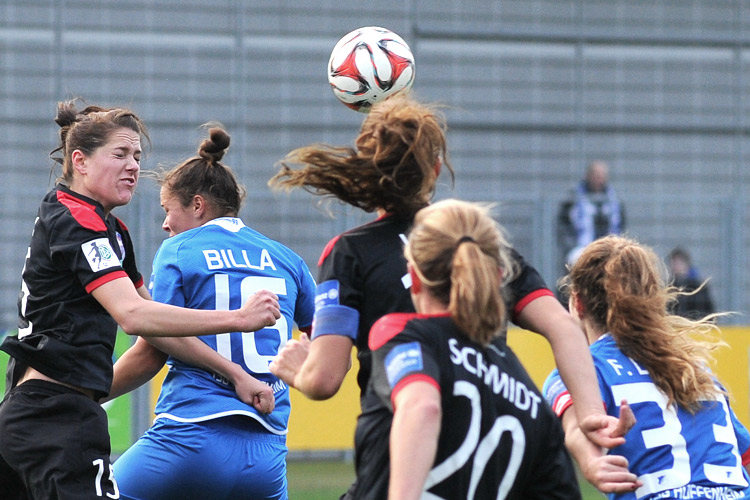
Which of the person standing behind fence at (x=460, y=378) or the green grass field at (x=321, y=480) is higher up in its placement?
the person standing behind fence at (x=460, y=378)

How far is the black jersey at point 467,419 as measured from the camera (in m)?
2.63

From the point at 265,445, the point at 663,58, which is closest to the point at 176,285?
the point at 265,445

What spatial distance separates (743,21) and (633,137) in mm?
2004

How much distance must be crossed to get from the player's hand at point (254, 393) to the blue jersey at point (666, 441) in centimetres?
105

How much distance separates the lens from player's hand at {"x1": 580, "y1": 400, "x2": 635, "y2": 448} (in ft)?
9.73

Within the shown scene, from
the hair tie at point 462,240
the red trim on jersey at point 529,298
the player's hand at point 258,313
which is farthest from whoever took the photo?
the player's hand at point 258,313

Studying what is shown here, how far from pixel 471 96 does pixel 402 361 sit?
10487mm

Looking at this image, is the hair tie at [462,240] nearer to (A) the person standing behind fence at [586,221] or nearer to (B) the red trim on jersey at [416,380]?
(B) the red trim on jersey at [416,380]

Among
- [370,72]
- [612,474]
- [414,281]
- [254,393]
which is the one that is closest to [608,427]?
[612,474]

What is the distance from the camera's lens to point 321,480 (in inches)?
355

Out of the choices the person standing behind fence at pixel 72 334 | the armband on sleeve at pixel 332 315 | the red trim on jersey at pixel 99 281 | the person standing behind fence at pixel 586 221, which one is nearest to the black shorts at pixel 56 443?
the person standing behind fence at pixel 72 334

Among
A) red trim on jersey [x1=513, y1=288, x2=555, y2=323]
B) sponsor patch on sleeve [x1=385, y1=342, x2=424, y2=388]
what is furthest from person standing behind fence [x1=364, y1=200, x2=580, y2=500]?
red trim on jersey [x1=513, y1=288, x2=555, y2=323]

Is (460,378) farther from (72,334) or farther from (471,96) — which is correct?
(471,96)

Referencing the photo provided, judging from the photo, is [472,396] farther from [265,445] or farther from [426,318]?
[265,445]
